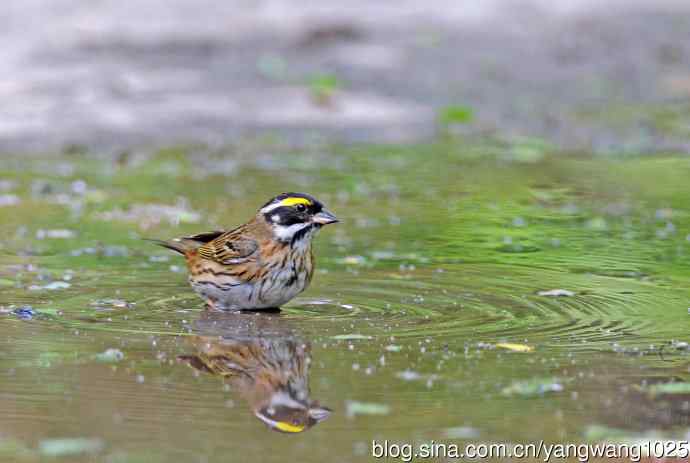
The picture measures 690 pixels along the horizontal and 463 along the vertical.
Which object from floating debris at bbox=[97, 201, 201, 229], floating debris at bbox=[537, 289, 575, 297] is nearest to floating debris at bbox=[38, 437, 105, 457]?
floating debris at bbox=[537, 289, 575, 297]

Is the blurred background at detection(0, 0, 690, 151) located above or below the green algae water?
above

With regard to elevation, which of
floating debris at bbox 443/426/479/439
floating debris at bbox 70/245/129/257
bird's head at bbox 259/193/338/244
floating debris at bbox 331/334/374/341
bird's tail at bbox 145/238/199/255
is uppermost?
bird's head at bbox 259/193/338/244

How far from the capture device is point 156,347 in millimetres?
8492

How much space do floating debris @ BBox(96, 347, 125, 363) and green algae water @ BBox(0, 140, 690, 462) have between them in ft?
0.07

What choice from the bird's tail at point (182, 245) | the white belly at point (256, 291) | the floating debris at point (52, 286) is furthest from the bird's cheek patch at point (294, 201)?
the floating debris at point (52, 286)

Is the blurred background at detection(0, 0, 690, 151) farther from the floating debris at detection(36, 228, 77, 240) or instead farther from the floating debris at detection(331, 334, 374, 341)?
the floating debris at detection(331, 334, 374, 341)

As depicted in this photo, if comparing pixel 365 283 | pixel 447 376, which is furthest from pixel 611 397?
pixel 365 283

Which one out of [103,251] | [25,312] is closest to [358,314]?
[25,312]

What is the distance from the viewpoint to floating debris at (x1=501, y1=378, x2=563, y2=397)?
7355 mm

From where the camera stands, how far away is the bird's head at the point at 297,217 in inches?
388

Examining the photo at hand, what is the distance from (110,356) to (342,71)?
11886 mm

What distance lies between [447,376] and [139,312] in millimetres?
2720

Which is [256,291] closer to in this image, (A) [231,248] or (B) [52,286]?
(A) [231,248]

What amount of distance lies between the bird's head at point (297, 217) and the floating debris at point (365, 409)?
9.46ft
